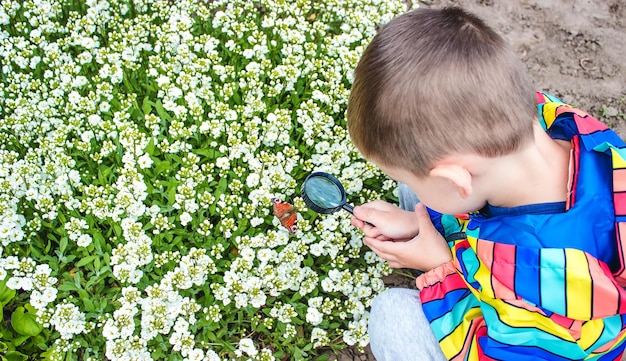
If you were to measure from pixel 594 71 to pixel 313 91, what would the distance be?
2.09 meters

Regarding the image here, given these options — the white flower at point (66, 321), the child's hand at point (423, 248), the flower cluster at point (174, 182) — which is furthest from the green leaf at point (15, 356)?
the child's hand at point (423, 248)

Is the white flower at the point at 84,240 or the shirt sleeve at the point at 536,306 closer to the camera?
the shirt sleeve at the point at 536,306

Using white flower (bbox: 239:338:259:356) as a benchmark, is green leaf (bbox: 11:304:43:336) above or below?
above

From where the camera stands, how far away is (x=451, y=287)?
252cm

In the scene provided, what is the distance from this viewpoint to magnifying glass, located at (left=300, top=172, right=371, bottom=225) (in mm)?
2910

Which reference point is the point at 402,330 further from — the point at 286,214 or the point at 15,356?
the point at 15,356

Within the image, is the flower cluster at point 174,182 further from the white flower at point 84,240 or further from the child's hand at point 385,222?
the child's hand at point 385,222

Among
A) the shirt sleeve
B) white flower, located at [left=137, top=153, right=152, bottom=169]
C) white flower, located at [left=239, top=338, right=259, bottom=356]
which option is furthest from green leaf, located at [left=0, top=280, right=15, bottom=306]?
the shirt sleeve

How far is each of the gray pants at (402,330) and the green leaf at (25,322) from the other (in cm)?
163

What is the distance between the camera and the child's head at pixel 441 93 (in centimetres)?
188

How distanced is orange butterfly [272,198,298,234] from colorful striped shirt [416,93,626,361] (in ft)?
3.61

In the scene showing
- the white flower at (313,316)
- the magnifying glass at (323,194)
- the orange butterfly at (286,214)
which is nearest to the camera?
the magnifying glass at (323,194)

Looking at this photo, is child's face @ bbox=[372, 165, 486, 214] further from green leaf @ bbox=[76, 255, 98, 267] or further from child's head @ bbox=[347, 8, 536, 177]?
green leaf @ bbox=[76, 255, 98, 267]

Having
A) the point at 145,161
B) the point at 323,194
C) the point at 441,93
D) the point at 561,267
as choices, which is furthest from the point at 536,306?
the point at 145,161
